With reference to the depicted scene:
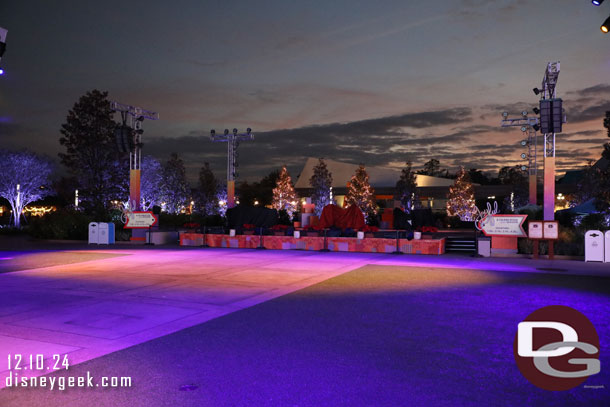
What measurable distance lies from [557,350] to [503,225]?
13.6 metres

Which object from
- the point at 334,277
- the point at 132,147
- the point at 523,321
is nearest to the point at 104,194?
the point at 132,147

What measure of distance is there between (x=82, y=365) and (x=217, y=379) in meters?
1.74

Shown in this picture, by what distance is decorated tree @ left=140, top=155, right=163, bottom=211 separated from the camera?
48438mm

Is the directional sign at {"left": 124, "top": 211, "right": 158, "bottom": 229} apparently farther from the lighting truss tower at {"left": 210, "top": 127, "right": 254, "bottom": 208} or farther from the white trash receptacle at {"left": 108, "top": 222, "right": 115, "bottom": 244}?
the lighting truss tower at {"left": 210, "top": 127, "right": 254, "bottom": 208}

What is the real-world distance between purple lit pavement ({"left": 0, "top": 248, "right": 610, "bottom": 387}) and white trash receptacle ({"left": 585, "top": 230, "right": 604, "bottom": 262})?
0.63m

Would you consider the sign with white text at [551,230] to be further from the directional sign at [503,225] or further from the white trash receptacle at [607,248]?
the white trash receptacle at [607,248]

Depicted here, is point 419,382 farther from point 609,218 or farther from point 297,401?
point 609,218

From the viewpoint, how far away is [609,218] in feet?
79.7

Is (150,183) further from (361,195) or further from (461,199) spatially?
(461,199)

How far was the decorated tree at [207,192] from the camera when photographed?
190 ft

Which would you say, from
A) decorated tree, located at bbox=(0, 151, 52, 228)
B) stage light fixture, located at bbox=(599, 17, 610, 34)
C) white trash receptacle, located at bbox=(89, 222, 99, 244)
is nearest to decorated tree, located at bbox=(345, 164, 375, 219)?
white trash receptacle, located at bbox=(89, 222, 99, 244)

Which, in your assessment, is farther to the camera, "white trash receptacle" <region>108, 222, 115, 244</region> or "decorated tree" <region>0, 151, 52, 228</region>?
"decorated tree" <region>0, 151, 52, 228</region>

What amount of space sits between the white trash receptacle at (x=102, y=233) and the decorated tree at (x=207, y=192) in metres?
31.6

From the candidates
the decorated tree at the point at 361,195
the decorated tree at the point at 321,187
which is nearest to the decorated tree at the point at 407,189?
the decorated tree at the point at 361,195
